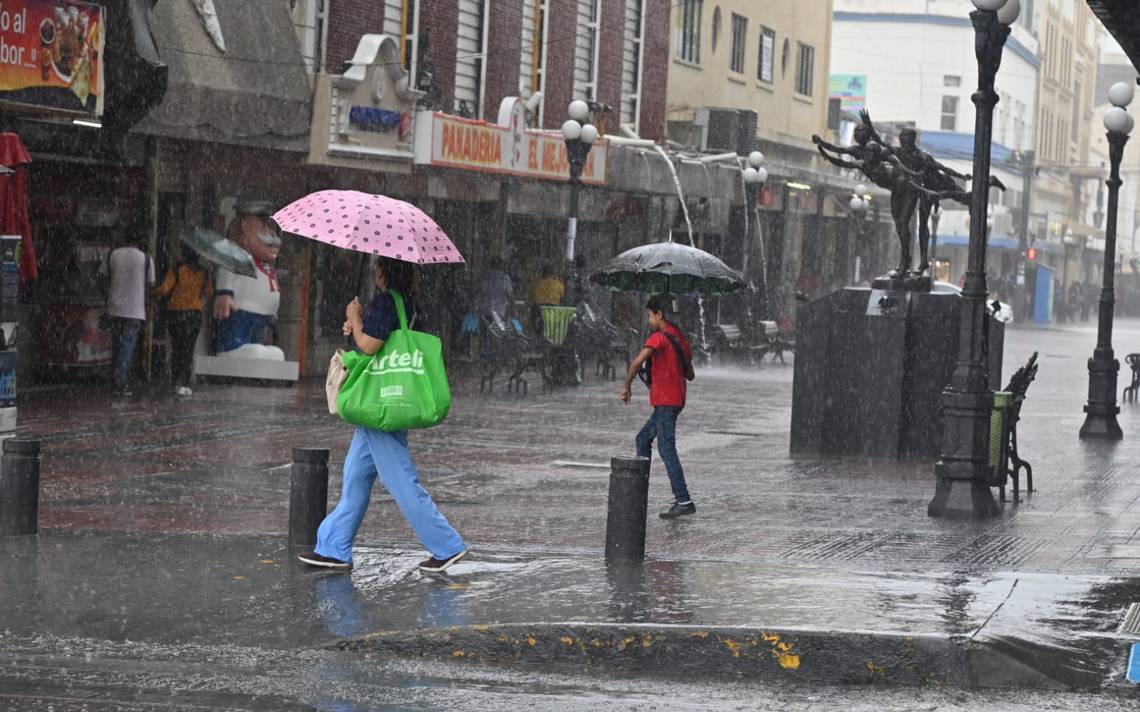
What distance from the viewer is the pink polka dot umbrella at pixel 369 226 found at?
31.8 ft

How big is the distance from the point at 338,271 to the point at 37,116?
8.38 m

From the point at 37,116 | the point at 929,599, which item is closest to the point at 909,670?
the point at 929,599

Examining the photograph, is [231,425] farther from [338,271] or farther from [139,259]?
[338,271]

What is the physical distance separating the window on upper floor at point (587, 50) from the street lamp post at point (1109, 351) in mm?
14101

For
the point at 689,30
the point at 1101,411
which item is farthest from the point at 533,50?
the point at 1101,411

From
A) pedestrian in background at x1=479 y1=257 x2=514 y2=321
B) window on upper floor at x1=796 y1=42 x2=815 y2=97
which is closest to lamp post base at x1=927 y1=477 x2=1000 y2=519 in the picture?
pedestrian in background at x1=479 y1=257 x2=514 y2=321

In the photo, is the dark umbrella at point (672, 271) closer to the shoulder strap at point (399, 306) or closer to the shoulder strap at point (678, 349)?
the shoulder strap at point (678, 349)

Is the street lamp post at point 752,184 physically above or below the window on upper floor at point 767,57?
below

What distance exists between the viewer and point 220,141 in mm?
21500

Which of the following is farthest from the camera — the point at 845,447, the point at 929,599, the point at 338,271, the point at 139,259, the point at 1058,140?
the point at 1058,140

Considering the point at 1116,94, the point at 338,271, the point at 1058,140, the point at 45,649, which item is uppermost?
the point at 1058,140

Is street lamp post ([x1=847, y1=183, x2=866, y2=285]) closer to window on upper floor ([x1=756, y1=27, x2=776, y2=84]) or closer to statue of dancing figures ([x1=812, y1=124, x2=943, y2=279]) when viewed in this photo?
window on upper floor ([x1=756, y1=27, x2=776, y2=84])

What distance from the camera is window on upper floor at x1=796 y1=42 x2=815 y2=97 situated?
49.5 metres

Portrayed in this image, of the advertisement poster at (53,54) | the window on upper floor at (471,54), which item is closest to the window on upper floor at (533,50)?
the window on upper floor at (471,54)
